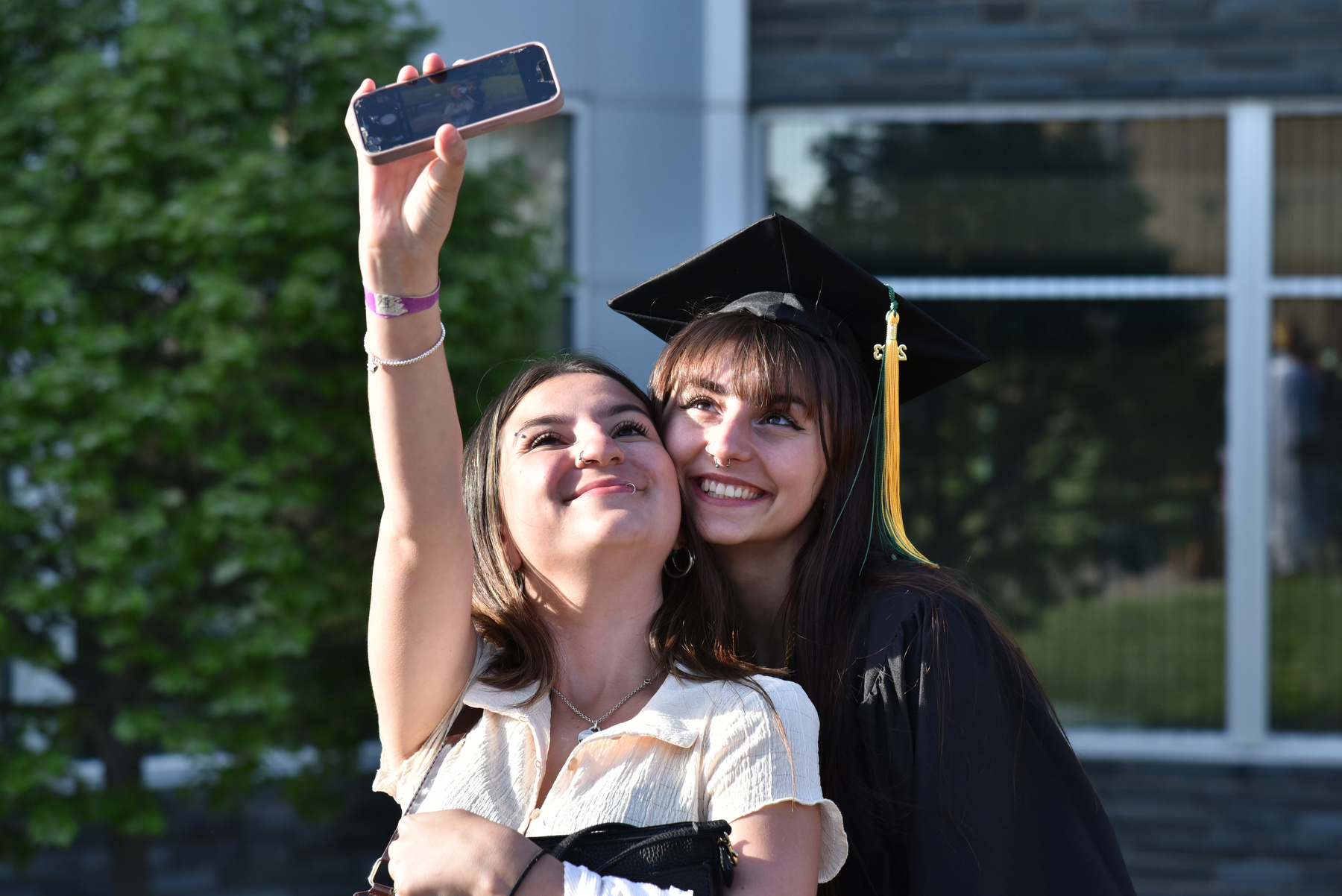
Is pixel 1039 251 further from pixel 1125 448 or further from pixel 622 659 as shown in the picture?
pixel 622 659

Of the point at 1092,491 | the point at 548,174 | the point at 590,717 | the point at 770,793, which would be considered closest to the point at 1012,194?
the point at 1092,491

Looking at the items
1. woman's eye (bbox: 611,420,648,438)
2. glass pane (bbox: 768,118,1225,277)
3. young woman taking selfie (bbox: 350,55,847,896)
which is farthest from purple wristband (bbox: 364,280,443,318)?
glass pane (bbox: 768,118,1225,277)

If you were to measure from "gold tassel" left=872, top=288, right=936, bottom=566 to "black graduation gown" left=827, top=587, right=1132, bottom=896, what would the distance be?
0.23 metres

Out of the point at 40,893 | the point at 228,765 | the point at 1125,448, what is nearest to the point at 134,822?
the point at 228,765

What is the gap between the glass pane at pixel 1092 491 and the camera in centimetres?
533

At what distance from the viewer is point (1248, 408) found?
17.2ft

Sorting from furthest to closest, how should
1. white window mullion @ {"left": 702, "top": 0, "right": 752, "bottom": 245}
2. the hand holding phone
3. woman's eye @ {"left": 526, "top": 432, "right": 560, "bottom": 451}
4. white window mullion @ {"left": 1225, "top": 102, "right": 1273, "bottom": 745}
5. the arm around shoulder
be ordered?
1. white window mullion @ {"left": 702, "top": 0, "right": 752, "bottom": 245}
2. white window mullion @ {"left": 1225, "top": 102, "right": 1273, "bottom": 745}
3. woman's eye @ {"left": 526, "top": 432, "right": 560, "bottom": 451}
4. the arm around shoulder
5. the hand holding phone

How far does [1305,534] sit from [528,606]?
450 cm

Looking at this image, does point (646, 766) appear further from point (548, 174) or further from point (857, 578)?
point (548, 174)

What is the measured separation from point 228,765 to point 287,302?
163 centimetres

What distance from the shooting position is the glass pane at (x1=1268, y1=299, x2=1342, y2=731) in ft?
17.3

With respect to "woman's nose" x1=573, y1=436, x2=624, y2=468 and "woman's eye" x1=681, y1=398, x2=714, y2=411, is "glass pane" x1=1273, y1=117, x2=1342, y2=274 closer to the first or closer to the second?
"woman's eye" x1=681, y1=398, x2=714, y2=411

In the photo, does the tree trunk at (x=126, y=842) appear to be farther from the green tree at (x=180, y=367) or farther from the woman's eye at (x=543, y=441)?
the woman's eye at (x=543, y=441)

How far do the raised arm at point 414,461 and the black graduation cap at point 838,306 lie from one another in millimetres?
885
